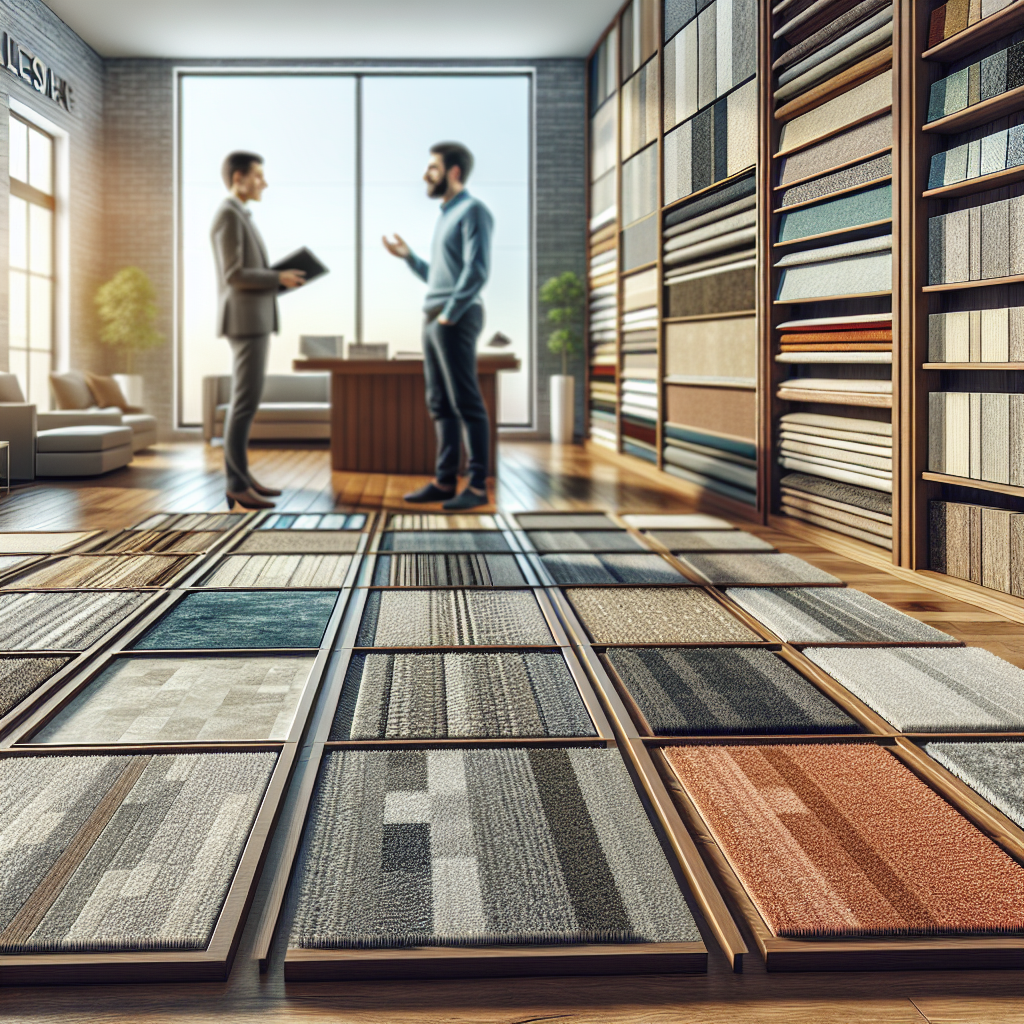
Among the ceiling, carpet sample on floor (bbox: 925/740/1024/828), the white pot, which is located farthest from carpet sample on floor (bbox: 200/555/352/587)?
the ceiling

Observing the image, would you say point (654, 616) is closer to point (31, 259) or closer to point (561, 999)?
point (561, 999)

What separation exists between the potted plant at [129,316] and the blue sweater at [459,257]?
4722mm

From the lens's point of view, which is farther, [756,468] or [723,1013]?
Result: [756,468]

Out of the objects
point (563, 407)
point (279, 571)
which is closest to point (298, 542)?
point (279, 571)

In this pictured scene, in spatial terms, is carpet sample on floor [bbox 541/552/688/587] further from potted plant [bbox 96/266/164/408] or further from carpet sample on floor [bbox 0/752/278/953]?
potted plant [bbox 96/266/164/408]

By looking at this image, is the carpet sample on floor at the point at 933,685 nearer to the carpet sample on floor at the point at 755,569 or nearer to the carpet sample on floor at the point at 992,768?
the carpet sample on floor at the point at 992,768

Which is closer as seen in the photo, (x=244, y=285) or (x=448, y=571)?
(x=448, y=571)

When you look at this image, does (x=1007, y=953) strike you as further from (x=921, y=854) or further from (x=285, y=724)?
(x=285, y=724)

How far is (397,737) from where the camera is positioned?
1612mm

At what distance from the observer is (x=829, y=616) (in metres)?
2.47

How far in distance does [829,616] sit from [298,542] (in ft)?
6.12

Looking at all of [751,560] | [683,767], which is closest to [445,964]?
[683,767]

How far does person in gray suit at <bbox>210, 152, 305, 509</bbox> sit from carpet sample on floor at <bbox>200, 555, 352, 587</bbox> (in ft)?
4.36

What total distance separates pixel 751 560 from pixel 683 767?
1.84m
